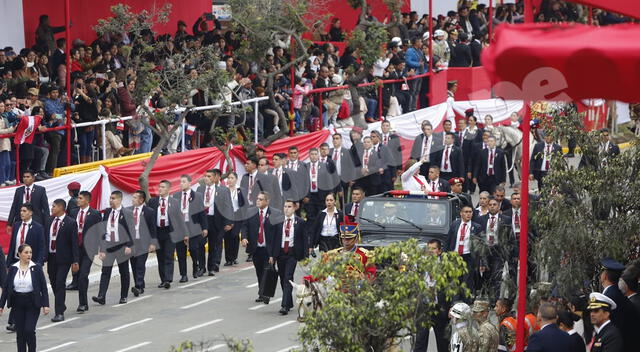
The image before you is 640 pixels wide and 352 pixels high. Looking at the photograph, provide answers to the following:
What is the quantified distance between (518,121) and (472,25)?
32.0ft

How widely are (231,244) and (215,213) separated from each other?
3.06 ft

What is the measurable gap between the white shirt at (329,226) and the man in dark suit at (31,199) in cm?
471

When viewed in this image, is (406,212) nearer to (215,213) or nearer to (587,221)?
(215,213)

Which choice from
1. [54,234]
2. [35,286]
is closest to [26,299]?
[35,286]

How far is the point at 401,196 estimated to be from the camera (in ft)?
68.5

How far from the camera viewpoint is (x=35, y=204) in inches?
831

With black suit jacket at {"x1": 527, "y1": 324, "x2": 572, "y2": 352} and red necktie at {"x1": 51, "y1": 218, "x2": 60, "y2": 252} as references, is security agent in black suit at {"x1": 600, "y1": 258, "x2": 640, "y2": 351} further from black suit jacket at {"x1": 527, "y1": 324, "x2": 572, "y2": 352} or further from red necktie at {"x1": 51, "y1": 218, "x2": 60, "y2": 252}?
red necktie at {"x1": 51, "y1": 218, "x2": 60, "y2": 252}

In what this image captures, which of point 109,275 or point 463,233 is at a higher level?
point 463,233

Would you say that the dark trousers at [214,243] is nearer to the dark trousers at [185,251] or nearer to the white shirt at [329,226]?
the dark trousers at [185,251]

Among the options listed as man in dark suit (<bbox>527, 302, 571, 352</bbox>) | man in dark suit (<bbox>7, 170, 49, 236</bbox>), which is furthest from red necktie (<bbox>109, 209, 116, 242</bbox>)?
man in dark suit (<bbox>527, 302, 571, 352</bbox>)

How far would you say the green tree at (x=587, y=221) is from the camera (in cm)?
1316

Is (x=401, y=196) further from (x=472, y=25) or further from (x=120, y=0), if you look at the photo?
(x=472, y=25)

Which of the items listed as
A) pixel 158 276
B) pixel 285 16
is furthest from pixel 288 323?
pixel 285 16

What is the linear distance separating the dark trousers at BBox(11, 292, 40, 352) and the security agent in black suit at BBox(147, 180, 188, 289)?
488 centimetres
